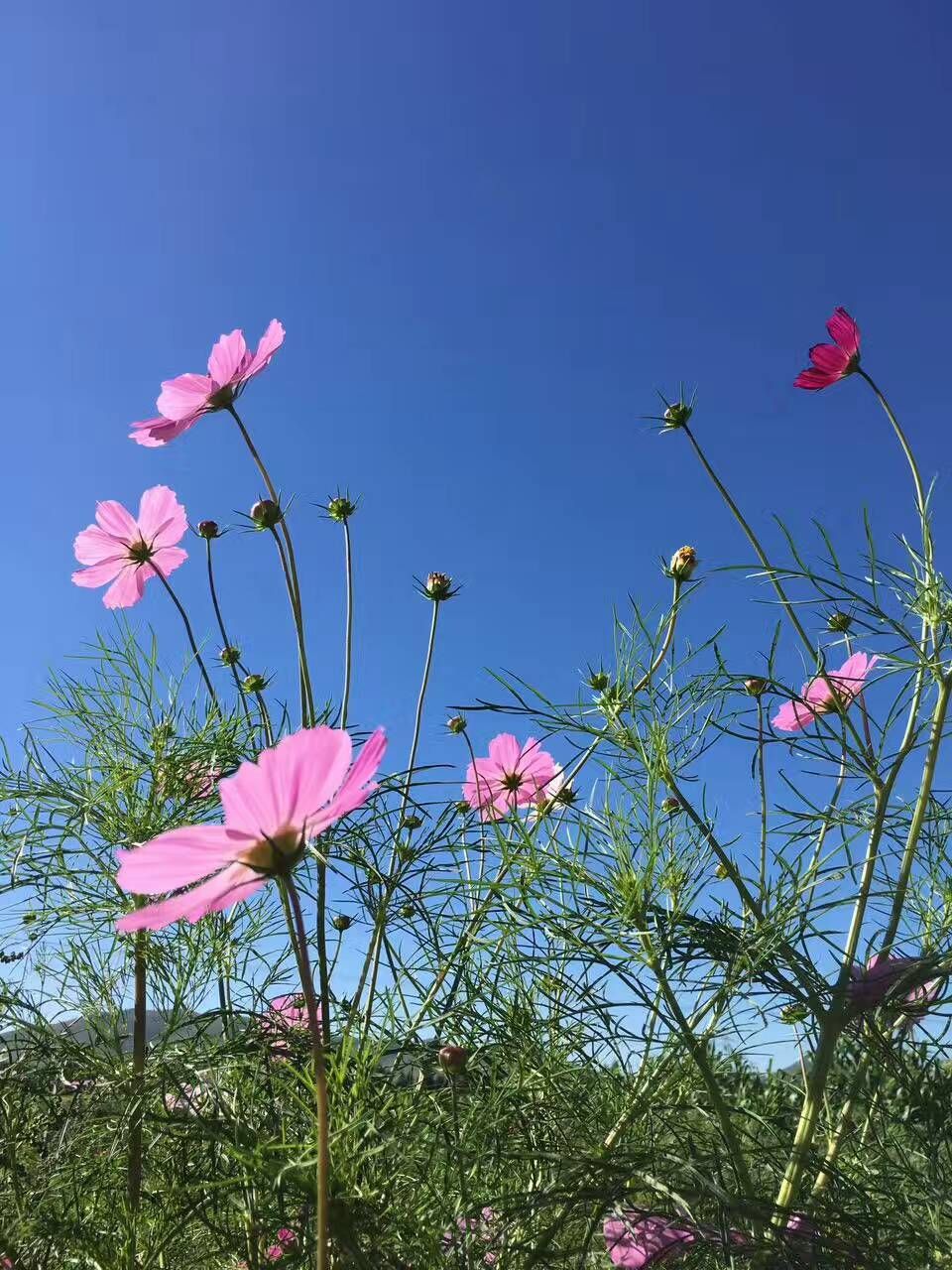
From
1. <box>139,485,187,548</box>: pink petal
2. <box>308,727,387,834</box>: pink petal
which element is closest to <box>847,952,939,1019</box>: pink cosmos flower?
<box>308,727,387,834</box>: pink petal

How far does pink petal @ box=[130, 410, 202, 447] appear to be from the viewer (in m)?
1.09

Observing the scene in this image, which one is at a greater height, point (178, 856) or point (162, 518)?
point (162, 518)

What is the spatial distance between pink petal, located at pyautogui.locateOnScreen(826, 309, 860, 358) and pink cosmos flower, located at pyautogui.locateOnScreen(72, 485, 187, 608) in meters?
0.83

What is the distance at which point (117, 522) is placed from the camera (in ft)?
4.14

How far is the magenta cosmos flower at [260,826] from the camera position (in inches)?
17.1

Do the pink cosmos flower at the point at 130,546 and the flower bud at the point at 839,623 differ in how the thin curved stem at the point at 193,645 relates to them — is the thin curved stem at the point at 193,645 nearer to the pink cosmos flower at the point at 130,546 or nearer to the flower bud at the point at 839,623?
the pink cosmos flower at the point at 130,546

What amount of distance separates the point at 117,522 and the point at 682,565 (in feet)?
2.42

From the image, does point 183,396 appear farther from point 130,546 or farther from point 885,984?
point 885,984

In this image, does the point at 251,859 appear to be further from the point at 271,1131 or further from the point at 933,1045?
the point at 933,1045

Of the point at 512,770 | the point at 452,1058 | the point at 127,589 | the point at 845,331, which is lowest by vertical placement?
the point at 452,1058

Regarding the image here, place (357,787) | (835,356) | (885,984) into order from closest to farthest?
1. (357,787)
2. (885,984)
3. (835,356)

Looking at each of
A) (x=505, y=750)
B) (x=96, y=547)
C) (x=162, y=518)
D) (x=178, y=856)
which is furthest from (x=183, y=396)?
(x=178, y=856)

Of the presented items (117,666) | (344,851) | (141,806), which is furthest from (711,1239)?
(117,666)

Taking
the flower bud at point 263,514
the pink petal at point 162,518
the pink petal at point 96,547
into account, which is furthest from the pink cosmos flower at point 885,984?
the pink petal at point 96,547
